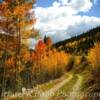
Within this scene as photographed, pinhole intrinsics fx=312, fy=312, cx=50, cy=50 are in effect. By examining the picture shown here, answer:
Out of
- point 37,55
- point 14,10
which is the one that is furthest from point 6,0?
point 37,55

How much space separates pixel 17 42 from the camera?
3041cm

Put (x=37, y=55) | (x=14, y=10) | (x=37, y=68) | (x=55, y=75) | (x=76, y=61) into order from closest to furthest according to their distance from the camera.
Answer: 1. (x=14, y=10)
2. (x=37, y=55)
3. (x=37, y=68)
4. (x=55, y=75)
5. (x=76, y=61)

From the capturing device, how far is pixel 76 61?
6132 inches

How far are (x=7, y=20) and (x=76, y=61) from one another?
128945 mm

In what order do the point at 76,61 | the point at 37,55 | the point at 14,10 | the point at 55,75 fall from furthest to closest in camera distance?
the point at 76,61
the point at 55,75
the point at 37,55
the point at 14,10

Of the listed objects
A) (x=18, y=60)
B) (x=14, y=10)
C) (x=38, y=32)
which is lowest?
(x=18, y=60)

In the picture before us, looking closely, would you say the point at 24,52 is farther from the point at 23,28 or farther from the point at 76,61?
the point at 76,61

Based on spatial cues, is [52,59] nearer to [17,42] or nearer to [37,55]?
[37,55]

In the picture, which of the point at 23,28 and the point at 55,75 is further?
the point at 55,75

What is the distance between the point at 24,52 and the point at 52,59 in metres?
83.9

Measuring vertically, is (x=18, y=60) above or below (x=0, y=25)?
below

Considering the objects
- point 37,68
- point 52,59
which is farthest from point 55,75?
point 37,68

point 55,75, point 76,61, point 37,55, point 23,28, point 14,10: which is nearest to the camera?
point 14,10

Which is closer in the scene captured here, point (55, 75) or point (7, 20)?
point (7, 20)
